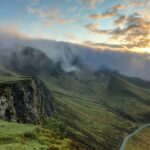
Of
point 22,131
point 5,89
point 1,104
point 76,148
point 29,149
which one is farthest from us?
point 5,89

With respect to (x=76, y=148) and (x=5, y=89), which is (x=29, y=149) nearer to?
(x=76, y=148)

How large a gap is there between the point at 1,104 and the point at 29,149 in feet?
339

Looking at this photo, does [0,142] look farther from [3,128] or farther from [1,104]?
[1,104]

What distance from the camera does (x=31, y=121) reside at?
200m

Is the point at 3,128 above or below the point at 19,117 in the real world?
above

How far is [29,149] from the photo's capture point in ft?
193

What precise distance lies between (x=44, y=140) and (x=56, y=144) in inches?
118

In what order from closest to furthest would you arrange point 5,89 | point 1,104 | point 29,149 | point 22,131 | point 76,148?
point 29,149 → point 76,148 → point 22,131 → point 1,104 → point 5,89

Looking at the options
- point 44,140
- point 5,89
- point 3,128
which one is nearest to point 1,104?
point 5,89

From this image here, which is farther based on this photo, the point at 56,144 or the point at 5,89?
the point at 5,89

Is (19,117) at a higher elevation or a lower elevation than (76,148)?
lower

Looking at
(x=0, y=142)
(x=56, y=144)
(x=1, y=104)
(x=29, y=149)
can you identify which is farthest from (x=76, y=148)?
(x=1, y=104)

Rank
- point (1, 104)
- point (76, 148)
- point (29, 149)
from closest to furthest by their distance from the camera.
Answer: point (29, 149) → point (76, 148) → point (1, 104)

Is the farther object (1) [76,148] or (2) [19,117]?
(2) [19,117]
